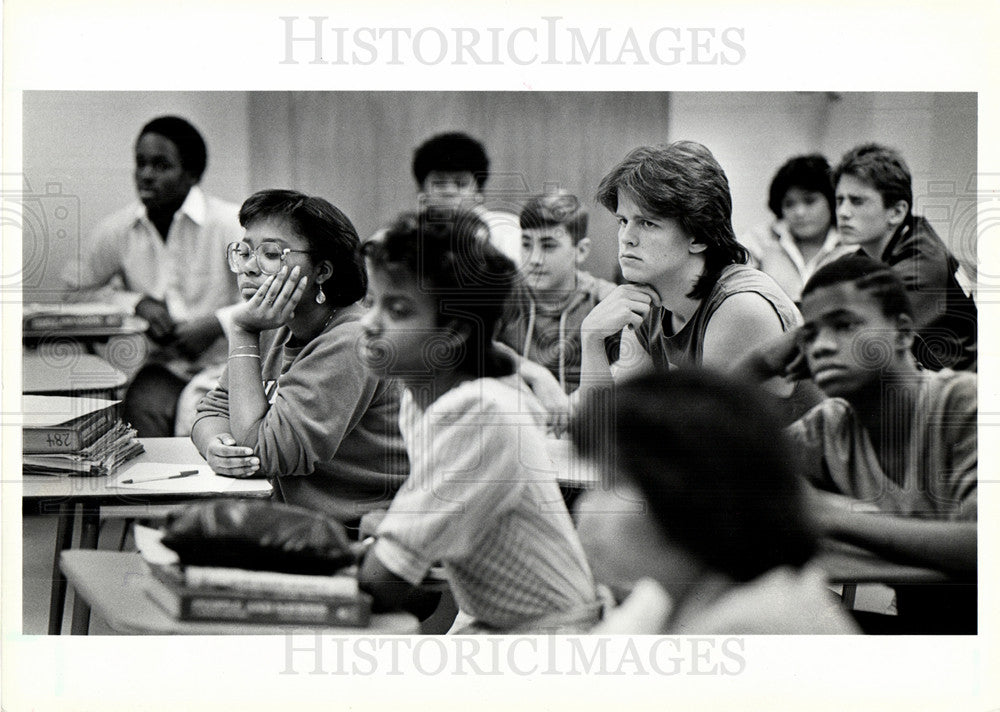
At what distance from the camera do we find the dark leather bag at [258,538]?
341cm

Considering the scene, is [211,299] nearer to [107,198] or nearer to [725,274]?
[107,198]

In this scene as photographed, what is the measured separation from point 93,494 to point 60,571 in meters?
0.25

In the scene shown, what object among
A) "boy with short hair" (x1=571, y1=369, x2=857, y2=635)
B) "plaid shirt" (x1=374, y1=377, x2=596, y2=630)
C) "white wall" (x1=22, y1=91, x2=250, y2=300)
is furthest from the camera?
"white wall" (x1=22, y1=91, x2=250, y2=300)

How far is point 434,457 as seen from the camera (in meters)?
3.45

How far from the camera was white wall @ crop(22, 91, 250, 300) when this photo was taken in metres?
3.46

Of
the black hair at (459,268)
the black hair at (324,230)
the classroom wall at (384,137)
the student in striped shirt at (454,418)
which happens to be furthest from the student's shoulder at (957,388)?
the black hair at (324,230)

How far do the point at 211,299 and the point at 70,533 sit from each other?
805mm

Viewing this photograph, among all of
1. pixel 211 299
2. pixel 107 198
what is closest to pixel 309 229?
pixel 211 299

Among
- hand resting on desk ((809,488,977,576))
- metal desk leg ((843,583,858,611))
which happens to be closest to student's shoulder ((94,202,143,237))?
hand resting on desk ((809,488,977,576))

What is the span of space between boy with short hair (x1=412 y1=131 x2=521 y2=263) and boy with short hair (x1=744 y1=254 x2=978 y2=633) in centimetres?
81

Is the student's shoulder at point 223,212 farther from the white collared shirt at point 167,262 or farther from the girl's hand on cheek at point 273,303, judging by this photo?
the girl's hand on cheek at point 273,303

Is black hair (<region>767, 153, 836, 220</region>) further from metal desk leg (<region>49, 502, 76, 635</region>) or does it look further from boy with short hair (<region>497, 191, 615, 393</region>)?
metal desk leg (<region>49, 502, 76, 635</region>)

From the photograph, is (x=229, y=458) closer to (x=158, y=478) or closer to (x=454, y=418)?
(x=158, y=478)
